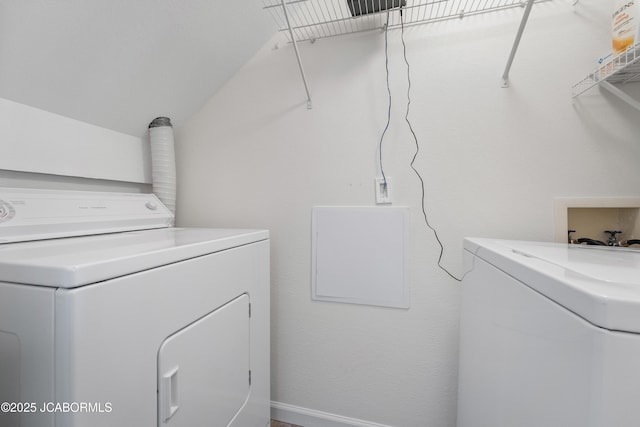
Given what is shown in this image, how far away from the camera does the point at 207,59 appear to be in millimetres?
1391

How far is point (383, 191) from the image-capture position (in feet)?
4.40

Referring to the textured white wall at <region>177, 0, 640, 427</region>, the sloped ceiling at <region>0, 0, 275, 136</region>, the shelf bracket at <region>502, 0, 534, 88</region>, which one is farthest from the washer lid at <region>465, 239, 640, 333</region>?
the sloped ceiling at <region>0, 0, 275, 136</region>

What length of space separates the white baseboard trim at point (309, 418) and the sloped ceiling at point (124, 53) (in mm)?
1847

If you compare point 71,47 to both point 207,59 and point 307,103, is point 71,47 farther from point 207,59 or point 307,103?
point 307,103

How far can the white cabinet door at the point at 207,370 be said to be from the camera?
0.68 meters

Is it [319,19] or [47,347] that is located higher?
[319,19]

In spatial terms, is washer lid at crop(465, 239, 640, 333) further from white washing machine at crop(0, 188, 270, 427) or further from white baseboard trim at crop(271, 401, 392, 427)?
white baseboard trim at crop(271, 401, 392, 427)

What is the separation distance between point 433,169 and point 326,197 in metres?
0.58

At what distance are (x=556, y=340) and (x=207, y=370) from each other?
922mm

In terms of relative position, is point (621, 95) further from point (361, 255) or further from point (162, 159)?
point (162, 159)

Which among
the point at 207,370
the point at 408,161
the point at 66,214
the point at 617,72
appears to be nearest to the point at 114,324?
the point at 207,370

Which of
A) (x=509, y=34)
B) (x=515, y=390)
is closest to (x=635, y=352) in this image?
(x=515, y=390)

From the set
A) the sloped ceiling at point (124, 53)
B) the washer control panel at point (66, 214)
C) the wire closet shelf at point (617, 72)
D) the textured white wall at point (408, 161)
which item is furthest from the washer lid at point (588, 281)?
the sloped ceiling at point (124, 53)

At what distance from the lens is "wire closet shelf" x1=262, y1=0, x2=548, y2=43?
1203mm
